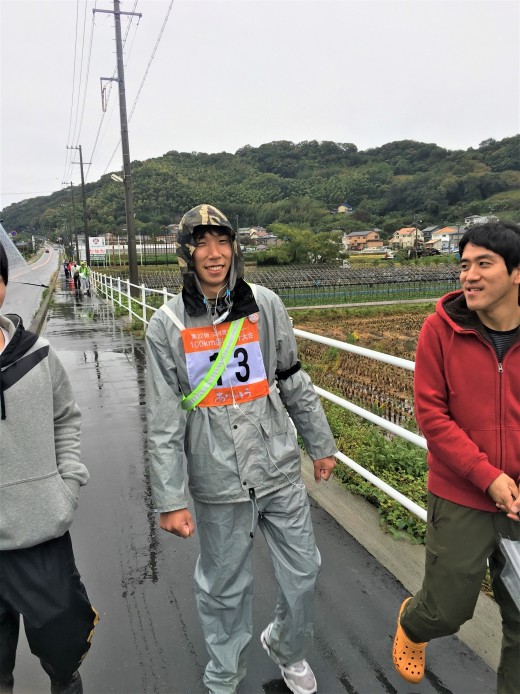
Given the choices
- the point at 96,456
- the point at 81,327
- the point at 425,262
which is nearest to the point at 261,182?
the point at 425,262

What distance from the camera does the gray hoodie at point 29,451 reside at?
5.32 ft

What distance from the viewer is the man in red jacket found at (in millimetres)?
1687

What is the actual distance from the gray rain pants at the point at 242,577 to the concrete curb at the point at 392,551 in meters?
0.76

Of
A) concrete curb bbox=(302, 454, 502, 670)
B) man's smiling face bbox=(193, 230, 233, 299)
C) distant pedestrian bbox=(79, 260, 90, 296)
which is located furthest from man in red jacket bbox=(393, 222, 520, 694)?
distant pedestrian bbox=(79, 260, 90, 296)

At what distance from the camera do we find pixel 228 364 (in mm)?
1943

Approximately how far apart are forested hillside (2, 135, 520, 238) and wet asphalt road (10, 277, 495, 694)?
82053 mm

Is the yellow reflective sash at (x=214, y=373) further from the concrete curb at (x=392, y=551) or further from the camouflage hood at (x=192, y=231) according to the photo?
the concrete curb at (x=392, y=551)

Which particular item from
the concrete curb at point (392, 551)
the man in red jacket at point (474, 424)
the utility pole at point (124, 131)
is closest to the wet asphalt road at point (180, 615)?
the concrete curb at point (392, 551)

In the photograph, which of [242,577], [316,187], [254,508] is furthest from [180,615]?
[316,187]

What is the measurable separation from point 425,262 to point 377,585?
6088 cm

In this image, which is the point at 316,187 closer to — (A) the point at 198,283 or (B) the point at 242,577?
(A) the point at 198,283

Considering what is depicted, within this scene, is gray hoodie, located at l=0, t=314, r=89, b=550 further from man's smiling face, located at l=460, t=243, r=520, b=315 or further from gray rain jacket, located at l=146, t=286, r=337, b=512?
man's smiling face, located at l=460, t=243, r=520, b=315

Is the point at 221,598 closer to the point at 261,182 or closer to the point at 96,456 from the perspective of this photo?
the point at 96,456

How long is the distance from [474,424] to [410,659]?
0.95m
